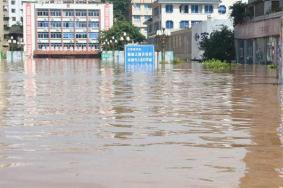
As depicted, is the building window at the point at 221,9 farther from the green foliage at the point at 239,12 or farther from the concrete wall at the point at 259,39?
the green foliage at the point at 239,12

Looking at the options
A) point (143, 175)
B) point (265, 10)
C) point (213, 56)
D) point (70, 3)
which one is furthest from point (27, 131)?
point (70, 3)

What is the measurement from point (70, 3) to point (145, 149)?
140 m

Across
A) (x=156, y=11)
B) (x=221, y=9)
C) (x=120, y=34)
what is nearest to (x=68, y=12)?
(x=120, y=34)

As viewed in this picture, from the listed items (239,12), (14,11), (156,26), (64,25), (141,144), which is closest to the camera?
(141,144)

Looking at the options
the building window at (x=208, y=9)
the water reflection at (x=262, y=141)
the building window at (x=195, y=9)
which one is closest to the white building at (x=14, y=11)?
the building window at (x=195, y=9)

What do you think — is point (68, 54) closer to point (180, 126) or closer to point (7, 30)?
point (7, 30)

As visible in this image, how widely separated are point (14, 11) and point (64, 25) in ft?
156

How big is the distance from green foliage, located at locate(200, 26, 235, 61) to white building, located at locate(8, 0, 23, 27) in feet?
401

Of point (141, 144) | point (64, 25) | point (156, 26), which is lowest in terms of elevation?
point (141, 144)

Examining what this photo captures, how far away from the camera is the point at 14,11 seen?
182875mm

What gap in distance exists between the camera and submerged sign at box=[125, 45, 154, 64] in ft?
216

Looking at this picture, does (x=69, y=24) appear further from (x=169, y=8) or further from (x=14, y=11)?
(x=14, y=11)

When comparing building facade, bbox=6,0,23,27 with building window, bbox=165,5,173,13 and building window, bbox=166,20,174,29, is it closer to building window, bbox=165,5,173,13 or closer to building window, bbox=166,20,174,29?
building window, bbox=166,20,174,29

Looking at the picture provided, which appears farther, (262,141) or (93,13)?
(93,13)
